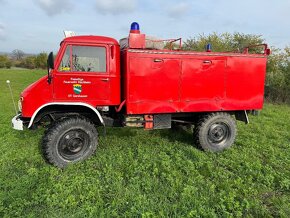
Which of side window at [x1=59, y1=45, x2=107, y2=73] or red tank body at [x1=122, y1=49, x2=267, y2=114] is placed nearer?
side window at [x1=59, y1=45, x2=107, y2=73]

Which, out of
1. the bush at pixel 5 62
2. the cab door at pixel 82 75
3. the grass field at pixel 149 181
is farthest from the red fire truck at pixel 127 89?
the bush at pixel 5 62

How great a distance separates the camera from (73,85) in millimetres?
4809

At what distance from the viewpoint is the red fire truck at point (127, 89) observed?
15.6 ft

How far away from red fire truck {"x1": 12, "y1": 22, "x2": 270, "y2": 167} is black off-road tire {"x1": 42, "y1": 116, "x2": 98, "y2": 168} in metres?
0.02

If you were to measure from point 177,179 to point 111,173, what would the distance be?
3.87ft

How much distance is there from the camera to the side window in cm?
475

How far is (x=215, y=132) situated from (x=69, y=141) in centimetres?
334

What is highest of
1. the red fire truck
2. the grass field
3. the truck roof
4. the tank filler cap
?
the tank filler cap

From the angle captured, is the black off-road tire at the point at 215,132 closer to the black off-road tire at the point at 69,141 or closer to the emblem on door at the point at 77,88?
the black off-road tire at the point at 69,141

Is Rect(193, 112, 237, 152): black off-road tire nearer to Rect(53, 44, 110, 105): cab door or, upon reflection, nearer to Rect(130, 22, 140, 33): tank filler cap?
Rect(53, 44, 110, 105): cab door

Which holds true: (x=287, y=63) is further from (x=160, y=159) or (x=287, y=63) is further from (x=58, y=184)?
(x=58, y=184)

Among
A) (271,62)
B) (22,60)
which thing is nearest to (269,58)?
(271,62)

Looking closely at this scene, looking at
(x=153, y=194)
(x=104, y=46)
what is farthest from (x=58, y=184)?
(x=104, y=46)

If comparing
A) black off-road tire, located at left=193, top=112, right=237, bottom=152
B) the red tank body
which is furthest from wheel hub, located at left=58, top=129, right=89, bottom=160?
black off-road tire, located at left=193, top=112, right=237, bottom=152
